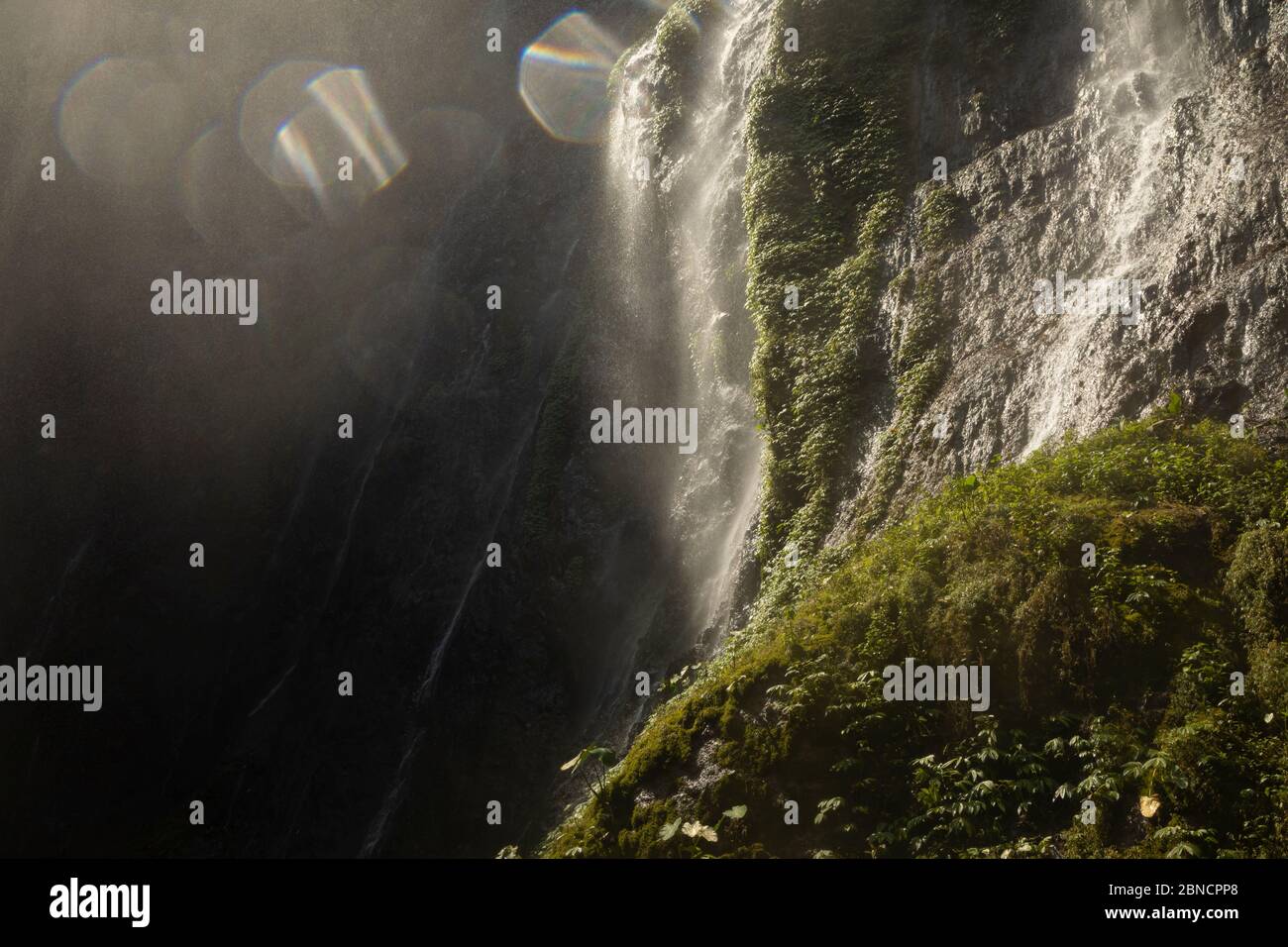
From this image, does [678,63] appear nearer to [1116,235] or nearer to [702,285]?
[702,285]

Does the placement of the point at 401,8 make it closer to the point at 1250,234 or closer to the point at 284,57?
the point at 284,57

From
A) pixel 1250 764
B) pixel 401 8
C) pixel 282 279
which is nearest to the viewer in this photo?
pixel 1250 764

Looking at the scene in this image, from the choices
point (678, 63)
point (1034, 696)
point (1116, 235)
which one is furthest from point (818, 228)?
point (1034, 696)

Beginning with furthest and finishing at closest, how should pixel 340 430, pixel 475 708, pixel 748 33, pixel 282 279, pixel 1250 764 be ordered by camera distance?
pixel 282 279
pixel 340 430
pixel 748 33
pixel 475 708
pixel 1250 764

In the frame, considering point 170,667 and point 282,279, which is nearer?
point 170,667

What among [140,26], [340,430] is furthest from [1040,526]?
[140,26]

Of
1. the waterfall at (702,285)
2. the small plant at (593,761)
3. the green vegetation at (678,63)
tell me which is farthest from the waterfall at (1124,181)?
the green vegetation at (678,63)

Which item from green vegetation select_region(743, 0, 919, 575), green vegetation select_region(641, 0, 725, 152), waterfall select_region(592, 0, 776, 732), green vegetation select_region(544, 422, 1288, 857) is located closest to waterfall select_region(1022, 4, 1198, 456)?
green vegetation select_region(544, 422, 1288, 857)

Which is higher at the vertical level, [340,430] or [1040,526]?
[340,430]
